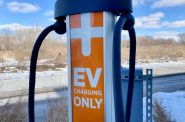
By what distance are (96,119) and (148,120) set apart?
169 cm

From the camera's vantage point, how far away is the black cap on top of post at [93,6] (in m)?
1.41

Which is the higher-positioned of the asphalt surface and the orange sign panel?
the orange sign panel

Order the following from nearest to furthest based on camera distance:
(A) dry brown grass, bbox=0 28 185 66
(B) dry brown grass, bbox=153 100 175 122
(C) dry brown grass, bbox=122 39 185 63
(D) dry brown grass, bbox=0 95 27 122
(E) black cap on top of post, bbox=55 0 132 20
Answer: (E) black cap on top of post, bbox=55 0 132 20 < (D) dry brown grass, bbox=0 95 27 122 < (B) dry brown grass, bbox=153 100 175 122 < (A) dry brown grass, bbox=0 28 185 66 < (C) dry brown grass, bbox=122 39 185 63

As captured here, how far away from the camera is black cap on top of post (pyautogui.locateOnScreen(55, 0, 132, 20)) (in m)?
1.41

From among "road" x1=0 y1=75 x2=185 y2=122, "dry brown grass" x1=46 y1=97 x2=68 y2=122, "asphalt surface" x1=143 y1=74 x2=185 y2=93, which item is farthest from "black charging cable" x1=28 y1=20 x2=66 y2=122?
"asphalt surface" x1=143 y1=74 x2=185 y2=93

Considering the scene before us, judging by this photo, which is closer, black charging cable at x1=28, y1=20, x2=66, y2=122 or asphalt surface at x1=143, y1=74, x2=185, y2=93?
black charging cable at x1=28, y1=20, x2=66, y2=122

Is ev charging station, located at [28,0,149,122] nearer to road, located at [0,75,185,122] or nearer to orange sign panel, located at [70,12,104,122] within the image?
orange sign panel, located at [70,12,104,122]

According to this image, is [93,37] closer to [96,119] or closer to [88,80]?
[88,80]

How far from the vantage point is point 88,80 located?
1.46 m

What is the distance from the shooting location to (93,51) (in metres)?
1.44

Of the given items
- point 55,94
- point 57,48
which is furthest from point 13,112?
point 57,48

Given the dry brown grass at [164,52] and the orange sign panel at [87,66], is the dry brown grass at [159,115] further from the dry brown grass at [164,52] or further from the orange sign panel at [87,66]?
the dry brown grass at [164,52]

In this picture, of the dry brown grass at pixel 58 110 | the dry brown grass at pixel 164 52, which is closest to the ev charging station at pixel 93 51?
the dry brown grass at pixel 58 110

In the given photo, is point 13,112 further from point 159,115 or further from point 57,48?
point 57,48
